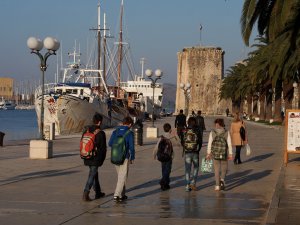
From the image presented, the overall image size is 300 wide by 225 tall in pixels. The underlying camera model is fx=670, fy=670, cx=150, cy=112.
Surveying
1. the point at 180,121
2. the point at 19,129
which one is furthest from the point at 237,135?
the point at 19,129

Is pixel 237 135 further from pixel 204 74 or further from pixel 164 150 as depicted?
pixel 204 74

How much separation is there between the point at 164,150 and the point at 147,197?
4.35ft

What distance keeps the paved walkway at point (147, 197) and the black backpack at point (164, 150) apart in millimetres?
600

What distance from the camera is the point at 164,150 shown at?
12477mm

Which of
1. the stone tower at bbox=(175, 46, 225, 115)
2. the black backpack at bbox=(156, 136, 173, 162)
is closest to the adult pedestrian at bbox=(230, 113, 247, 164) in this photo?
the black backpack at bbox=(156, 136, 173, 162)

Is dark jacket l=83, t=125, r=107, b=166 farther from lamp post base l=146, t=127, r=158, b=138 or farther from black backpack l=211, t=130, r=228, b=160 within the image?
lamp post base l=146, t=127, r=158, b=138

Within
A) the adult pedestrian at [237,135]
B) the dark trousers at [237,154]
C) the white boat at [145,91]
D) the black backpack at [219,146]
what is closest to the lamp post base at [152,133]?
the adult pedestrian at [237,135]

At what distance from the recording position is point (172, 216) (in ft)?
30.9

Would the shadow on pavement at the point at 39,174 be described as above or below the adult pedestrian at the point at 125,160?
below

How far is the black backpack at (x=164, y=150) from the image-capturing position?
12.4 meters

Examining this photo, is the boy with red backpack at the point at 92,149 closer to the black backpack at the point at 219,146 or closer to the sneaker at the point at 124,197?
the sneaker at the point at 124,197

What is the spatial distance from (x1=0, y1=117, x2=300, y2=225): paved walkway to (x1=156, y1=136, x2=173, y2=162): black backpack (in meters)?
0.60

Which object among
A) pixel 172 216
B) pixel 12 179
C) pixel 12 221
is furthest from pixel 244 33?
pixel 12 221

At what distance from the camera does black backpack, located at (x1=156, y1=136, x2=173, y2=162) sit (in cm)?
1244
